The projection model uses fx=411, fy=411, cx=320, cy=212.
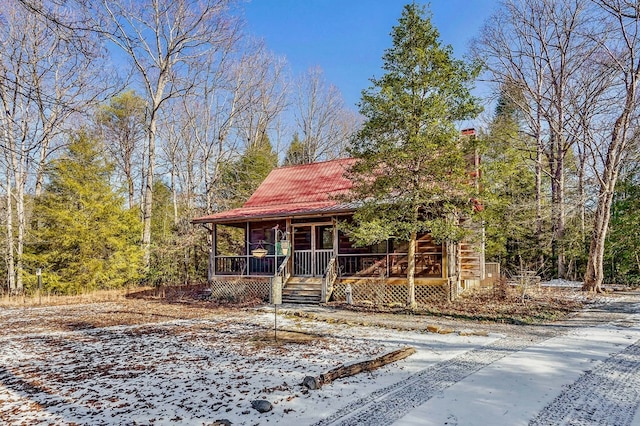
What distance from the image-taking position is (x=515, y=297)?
41.2ft

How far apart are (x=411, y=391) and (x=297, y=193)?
12951 millimetres

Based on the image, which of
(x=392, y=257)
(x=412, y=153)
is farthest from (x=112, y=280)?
(x=412, y=153)

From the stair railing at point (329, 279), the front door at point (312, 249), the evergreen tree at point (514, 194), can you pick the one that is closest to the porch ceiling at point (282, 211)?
the front door at point (312, 249)

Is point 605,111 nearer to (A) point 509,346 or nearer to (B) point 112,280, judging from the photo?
(A) point 509,346

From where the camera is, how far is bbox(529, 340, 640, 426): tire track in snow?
155 inches

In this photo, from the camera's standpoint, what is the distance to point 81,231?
16797mm

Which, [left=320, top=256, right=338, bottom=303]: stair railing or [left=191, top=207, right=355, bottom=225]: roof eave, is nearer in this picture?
[left=320, top=256, right=338, bottom=303]: stair railing

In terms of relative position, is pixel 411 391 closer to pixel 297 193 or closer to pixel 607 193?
pixel 297 193

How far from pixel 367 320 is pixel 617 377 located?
542cm

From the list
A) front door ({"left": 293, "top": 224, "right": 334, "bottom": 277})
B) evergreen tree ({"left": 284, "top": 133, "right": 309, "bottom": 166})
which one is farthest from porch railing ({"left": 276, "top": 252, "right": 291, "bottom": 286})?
evergreen tree ({"left": 284, "top": 133, "right": 309, "bottom": 166})

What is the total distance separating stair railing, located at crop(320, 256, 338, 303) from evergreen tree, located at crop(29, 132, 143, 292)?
9.98 meters

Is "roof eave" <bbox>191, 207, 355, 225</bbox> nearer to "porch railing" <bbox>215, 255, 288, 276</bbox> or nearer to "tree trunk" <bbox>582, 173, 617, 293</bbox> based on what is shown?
"porch railing" <bbox>215, 255, 288, 276</bbox>

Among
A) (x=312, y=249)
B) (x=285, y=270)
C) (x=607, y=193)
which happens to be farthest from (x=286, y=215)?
(x=607, y=193)

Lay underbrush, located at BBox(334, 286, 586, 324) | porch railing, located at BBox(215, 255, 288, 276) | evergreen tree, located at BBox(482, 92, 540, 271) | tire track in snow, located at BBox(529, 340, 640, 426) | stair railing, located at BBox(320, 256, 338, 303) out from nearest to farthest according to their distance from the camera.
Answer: tire track in snow, located at BBox(529, 340, 640, 426)
underbrush, located at BBox(334, 286, 586, 324)
stair railing, located at BBox(320, 256, 338, 303)
porch railing, located at BBox(215, 255, 288, 276)
evergreen tree, located at BBox(482, 92, 540, 271)
